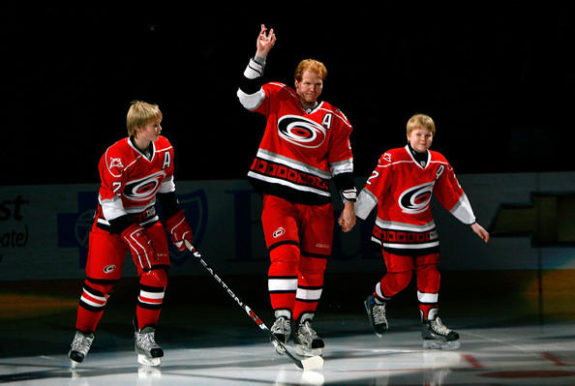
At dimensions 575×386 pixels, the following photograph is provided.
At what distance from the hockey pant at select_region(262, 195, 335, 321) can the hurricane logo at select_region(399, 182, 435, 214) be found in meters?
0.56

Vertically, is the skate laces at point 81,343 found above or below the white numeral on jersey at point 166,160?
below

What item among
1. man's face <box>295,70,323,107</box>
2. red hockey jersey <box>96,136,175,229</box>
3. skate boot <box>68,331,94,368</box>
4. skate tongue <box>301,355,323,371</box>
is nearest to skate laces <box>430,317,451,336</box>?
skate tongue <box>301,355,323,371</box>

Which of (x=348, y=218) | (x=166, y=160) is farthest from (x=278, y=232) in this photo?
(x=166, y=160)

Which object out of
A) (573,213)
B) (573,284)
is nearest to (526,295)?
(573,284)

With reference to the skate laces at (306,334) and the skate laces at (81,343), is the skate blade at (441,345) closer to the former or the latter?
the skate laces at (306,334)

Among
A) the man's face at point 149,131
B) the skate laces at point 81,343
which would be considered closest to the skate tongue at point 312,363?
the skate laces at point 81,343

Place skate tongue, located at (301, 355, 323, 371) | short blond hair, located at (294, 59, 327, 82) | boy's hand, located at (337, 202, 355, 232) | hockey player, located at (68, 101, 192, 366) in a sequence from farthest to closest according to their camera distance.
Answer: boy's hand, located at (337, 202, 355, 232) < short blond hair, located at (294, 59, 327, 82) < hockey player, located at (68, 101, 192, 366) < skate tongue, located at (301, 355, 323, 371)

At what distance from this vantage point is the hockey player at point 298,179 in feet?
13.8

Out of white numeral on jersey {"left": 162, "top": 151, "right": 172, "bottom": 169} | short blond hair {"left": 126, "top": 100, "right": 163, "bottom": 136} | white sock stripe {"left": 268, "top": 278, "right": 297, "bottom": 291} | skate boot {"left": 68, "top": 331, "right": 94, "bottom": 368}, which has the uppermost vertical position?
short blond hair {"left": 126, "top": 100, "right": 163, "bottom": 136}

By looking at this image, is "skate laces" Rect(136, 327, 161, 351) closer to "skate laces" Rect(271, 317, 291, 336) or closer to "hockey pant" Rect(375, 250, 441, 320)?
"skate laces" Rect(271, 317, 291, 336)

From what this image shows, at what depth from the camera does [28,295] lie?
695cm

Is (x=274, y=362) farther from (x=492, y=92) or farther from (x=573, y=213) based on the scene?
(x=492, y=92)

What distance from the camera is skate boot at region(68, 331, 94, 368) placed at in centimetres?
429

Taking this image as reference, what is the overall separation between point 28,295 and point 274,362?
10.8 ft
